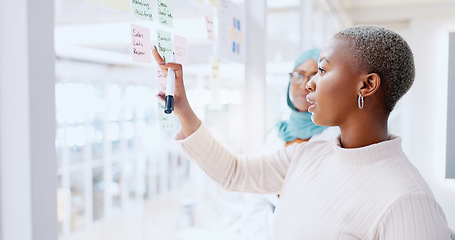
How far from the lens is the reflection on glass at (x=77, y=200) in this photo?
180 inches

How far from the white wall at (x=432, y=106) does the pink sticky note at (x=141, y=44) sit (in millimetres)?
1118

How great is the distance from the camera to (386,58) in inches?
31.5

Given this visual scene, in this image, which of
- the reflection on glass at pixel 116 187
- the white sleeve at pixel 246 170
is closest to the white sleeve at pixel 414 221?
the white sleeve at pixel 246 170

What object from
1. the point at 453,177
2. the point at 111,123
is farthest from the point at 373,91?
the point at 111,123

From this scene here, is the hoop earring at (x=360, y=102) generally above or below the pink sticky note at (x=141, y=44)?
below

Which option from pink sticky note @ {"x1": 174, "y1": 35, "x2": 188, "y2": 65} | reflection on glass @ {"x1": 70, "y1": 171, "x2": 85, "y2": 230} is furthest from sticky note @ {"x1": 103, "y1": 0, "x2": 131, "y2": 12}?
reflection on glass @ {"x1": 70, "y1": 171, "x2": 85, "y2": 230}

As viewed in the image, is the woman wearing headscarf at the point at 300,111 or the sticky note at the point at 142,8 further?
the woman wearing headscarf at the point at 300,111

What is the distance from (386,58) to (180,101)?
0.48 m

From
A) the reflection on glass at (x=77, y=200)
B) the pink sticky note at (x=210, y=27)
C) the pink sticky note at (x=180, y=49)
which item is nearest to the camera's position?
the pink sticky note at (x=180, y=49)

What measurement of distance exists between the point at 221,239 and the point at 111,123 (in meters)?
3.80

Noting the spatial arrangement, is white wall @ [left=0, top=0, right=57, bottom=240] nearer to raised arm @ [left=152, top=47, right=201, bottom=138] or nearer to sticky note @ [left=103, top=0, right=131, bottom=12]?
sticky note @ [left=103, top=0, right=131, bottom=12]

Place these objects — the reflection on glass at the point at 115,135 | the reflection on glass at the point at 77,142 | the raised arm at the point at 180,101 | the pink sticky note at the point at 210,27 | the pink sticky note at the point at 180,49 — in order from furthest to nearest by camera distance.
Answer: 1. the reflection on glass at the point at 115,135
2. the reflection on glass at the point at 77,142
3. the pink sticky note at the point at 210,27
4. the pink sticky note at the point at 180,49
5. the raised arm at the point at 180,101

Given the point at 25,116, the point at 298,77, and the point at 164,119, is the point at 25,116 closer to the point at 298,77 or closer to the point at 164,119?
the point at 164,119

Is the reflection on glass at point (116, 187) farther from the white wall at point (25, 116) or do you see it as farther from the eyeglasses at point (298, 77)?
the white wall at point (25, 116)
